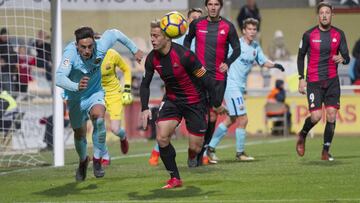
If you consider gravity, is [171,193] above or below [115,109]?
below

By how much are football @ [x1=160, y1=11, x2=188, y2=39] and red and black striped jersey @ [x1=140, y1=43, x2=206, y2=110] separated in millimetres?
185

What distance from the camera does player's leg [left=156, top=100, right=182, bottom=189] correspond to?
12891mm

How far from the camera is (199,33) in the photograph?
53.2 ft

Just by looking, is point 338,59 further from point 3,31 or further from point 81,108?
point 3,31

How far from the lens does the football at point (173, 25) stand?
13109 mm

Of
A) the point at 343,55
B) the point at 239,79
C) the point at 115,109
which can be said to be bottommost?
the point at 115,109

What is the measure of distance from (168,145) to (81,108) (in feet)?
6.03

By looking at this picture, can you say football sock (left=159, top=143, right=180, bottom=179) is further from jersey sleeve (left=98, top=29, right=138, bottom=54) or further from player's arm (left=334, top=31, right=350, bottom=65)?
player's arm (left=334, top=31, right=350, bottom=65)

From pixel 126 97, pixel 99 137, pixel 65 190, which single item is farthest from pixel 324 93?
pixel 65 190

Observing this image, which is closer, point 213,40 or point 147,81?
point 147,81

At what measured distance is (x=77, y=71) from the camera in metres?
13.8

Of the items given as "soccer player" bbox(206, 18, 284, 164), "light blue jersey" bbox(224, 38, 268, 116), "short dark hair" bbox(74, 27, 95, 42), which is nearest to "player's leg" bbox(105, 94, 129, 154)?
"soccer player" bbox(206, 18, 284, 164)

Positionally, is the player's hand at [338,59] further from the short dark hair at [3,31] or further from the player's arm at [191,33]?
the short dark hair at [3,31]

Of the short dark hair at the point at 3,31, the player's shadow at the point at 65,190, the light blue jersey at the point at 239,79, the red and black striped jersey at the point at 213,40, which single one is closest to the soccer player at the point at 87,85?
the player's shadow at the point at 65,190
